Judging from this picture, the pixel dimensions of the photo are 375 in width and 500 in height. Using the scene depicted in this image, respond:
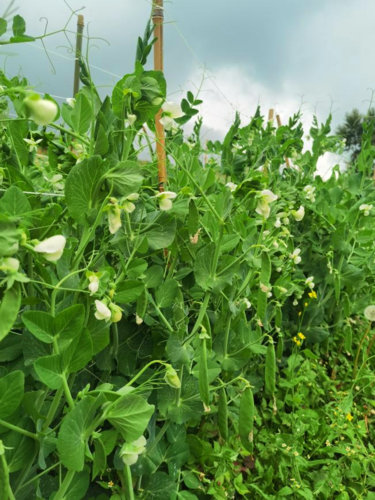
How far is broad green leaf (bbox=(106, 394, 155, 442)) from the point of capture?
2.34 feet

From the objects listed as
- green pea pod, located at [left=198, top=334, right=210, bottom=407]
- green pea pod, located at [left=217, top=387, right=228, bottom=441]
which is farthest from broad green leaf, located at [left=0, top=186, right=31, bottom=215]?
green pea pod, located at [left=217, top=387, right=228, bottom=441]

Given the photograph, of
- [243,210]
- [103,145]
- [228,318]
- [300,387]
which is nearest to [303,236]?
[300,387]

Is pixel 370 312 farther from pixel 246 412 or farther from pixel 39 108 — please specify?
pixel 39 108

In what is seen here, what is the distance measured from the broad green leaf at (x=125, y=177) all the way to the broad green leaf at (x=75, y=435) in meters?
0.34

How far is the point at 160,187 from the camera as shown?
116cm

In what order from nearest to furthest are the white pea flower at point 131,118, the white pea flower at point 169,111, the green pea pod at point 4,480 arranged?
the green pea pod at point 4,480 → the white pea flower at point 131,118 → the white pea flower at point 169,111

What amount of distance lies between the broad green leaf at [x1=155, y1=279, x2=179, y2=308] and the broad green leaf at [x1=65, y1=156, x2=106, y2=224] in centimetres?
32

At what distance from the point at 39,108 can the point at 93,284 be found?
11.6 inches

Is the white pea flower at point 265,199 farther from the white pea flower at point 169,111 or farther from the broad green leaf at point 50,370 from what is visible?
the broad green leaf at point 50,370

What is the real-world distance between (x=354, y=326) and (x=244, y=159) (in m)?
1.37

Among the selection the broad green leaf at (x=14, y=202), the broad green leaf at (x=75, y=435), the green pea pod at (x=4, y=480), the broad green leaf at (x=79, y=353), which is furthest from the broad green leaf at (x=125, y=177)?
the green pea pod at (x=4, y=480)

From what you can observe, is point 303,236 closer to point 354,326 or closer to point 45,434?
point 354,326

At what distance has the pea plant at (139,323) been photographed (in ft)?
2.36

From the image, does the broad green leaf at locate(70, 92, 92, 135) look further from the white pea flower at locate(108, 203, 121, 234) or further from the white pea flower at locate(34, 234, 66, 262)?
the white pea flower at locate(34, 234, 66, 262)
